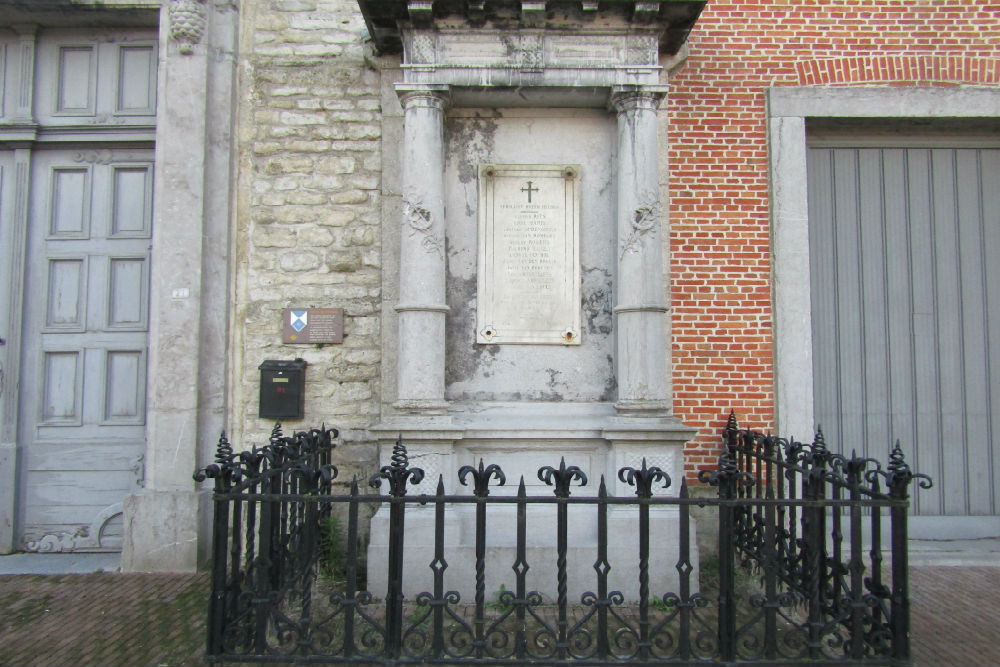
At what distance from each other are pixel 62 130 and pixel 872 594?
659 cm

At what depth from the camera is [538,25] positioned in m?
4.69

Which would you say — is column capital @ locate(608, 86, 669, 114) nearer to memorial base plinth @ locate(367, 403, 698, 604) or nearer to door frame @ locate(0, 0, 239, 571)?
memorial base plinth @ locate(367, 403, 698, 604)

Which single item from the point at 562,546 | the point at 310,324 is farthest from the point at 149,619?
the point at 562,546

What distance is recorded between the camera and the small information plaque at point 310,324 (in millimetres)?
5301

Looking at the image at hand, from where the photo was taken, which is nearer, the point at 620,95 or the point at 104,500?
the point at 620,95

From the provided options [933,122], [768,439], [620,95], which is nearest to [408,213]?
[620,95]

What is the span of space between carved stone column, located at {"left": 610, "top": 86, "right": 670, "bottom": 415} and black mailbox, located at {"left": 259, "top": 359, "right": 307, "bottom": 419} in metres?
2.44

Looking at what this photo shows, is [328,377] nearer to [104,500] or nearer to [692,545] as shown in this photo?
[104,500]

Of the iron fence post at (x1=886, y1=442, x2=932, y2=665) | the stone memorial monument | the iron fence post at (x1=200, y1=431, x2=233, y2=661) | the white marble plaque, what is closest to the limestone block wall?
the stone memorial monument

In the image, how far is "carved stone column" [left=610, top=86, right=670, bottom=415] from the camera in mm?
4645

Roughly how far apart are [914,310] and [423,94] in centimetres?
445

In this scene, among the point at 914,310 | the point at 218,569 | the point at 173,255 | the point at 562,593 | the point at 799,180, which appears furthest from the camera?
the point at 914,310

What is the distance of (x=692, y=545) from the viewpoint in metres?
4.47

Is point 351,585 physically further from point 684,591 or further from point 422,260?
point 422,260
